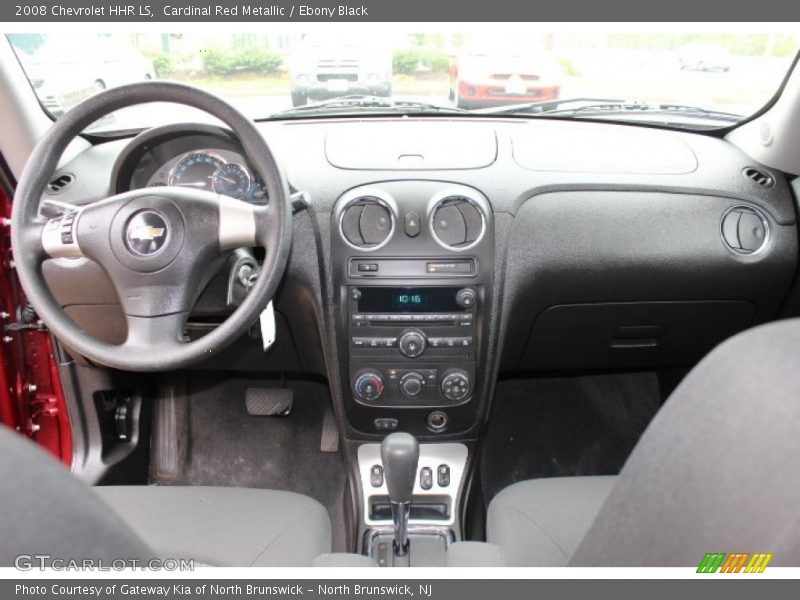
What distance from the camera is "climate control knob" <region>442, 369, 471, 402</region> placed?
1.83m

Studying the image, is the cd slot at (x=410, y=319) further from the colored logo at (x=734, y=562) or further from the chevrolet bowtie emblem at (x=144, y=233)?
the colored logo at (x=734, y=562)

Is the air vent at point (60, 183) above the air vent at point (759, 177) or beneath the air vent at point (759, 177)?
beneath

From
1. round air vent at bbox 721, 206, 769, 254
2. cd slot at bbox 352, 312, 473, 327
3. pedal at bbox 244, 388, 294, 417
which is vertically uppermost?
round air vent at bbox 721, 206, 769, 254

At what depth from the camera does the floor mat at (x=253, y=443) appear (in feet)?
7.77

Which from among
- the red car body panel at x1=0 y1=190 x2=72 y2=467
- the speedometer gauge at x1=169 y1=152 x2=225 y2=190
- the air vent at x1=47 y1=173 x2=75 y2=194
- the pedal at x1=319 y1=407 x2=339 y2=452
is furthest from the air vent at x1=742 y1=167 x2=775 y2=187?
the red car body panel at x1=0 y1=190 x2=72 y2=467

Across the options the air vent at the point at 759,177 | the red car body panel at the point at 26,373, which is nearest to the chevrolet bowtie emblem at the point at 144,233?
the red car body panel at the point at 26,373

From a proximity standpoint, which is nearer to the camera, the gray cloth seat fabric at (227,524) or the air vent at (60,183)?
the gray cloth seat fabric at (227,524)

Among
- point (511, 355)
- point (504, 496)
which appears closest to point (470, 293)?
point (511, 355)

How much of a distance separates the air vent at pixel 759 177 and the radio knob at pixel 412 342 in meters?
1.00

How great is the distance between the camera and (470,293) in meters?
1.72

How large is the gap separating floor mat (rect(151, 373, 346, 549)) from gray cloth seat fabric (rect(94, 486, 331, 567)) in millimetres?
827

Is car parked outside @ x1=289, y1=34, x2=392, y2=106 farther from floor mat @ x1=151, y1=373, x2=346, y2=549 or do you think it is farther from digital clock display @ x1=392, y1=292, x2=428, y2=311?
floor mat @ x1=151, y1=373, x2=346, y2=549

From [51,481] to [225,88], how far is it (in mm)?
1463

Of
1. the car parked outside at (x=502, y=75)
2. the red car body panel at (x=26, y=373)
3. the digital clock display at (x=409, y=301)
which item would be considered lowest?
the red car body panel at (x=26, y=373)
